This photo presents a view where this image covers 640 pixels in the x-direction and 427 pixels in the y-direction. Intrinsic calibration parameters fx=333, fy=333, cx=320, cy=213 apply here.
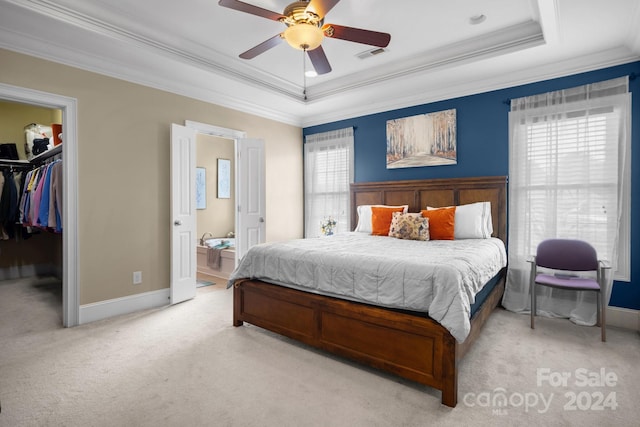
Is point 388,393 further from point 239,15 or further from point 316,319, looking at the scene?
point 239,15

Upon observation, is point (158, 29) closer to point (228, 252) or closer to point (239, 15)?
point (239, 15)

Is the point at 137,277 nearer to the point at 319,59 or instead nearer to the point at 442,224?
the point at 319,59

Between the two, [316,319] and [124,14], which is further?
[124,14]

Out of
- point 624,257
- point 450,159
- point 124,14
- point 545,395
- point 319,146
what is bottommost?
point 545,395

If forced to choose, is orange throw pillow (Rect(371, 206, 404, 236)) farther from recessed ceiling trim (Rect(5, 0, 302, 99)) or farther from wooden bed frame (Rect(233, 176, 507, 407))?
recessed ceiling trim (Rect(5, 0, 302, 99))

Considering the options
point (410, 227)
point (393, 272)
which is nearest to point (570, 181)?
point (410, 227)

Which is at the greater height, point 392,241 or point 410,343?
point 392,241

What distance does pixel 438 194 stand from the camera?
4238 millimetres

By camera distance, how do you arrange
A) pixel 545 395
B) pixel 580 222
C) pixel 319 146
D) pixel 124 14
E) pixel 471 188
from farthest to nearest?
pixel 319 146 < pixel 471 188 < pixel 580 222 < pixel 124 14 < pixel 545 395

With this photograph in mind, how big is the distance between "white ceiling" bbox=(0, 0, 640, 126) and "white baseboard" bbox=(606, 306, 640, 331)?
237cm

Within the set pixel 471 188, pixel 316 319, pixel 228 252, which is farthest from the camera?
pixel 228 252

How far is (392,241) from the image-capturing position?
3.52 m

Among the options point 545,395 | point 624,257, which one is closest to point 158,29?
point 545,395

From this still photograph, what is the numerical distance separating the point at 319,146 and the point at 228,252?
→ 2.26 meters
